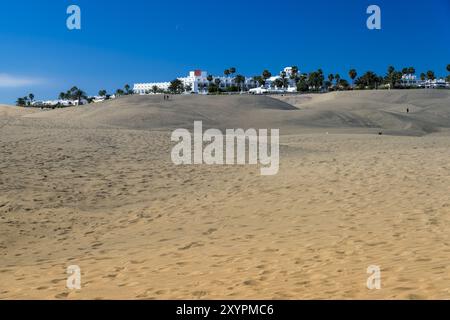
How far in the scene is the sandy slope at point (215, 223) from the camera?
Answer: 23.9 ft

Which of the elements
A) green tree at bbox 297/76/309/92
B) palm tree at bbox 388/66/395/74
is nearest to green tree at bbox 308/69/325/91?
green tree at bbox 297/76/309/92

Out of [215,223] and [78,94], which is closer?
[215,223]

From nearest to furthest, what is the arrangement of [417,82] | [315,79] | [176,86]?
[176,86], [315,79], [417,82]

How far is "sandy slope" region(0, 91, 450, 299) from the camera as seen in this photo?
7.29 meters

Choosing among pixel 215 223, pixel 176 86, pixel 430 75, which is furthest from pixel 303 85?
pixel 215 223

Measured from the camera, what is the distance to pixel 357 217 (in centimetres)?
1116

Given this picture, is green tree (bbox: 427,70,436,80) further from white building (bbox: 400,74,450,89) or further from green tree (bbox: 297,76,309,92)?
green tree (bbox: 297,76,309,92)

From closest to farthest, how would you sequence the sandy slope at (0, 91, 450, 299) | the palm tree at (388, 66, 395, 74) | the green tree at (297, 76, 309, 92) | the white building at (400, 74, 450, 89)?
the sandy slope at (0, 91, 450, 299)
the palm tree at (388, 66, 395, 74)
the green tree at (297, 76, 309, 92)
the white building at (400, 74, 450, 89)

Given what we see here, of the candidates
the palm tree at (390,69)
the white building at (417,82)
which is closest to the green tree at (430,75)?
the white building at (417,82)

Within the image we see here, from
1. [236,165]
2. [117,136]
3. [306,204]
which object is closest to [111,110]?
[117,136]

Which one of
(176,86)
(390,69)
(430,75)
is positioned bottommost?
(176,86)

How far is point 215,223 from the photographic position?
11805 mm

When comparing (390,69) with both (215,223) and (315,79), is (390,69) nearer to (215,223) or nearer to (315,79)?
(315,79)

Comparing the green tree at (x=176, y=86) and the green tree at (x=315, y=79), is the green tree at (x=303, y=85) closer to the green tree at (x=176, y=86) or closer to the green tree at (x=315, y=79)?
the green tree at (x=315, y=79)
